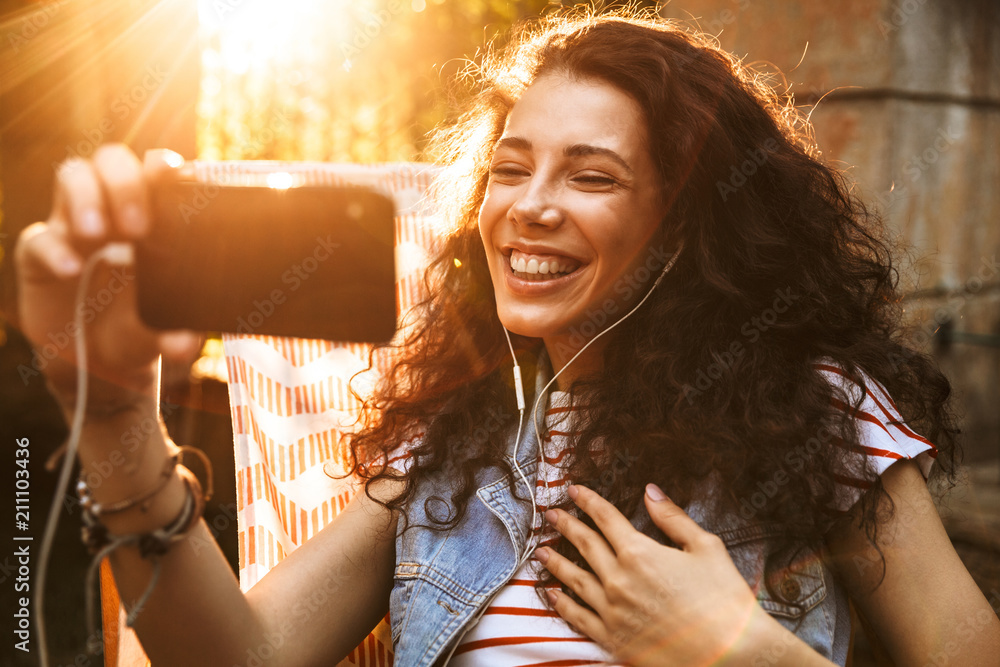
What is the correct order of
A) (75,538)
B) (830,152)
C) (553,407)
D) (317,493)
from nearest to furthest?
(553,407), (317,493), (830,152), (75,538)

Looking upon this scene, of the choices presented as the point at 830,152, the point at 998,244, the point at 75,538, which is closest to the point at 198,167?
the point at 75,538

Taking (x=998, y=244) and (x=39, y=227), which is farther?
(x=998, y=244)

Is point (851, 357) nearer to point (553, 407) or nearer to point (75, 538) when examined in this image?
point (553, 407)

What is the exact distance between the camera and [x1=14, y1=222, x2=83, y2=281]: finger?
2.68 feet

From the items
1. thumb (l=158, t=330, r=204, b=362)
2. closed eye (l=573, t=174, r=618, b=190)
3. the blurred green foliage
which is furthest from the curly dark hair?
the blurred green foliage

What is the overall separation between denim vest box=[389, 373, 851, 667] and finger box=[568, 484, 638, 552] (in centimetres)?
8

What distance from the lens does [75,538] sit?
3416 millimetres

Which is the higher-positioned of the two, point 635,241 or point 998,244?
point 635,241

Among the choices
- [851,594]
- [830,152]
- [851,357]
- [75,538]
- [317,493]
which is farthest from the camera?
[75,538]

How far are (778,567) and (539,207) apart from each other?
76 centimetres

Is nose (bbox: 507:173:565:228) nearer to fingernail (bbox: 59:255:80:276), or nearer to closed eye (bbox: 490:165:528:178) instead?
closed eye (bbox: 490:165:528:178)

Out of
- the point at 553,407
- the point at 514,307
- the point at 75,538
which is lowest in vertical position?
the point at 75,538

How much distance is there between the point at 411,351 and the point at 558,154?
2.14ft

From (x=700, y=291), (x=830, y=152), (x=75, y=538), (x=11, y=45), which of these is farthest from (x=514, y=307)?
(x=75, y=538)
